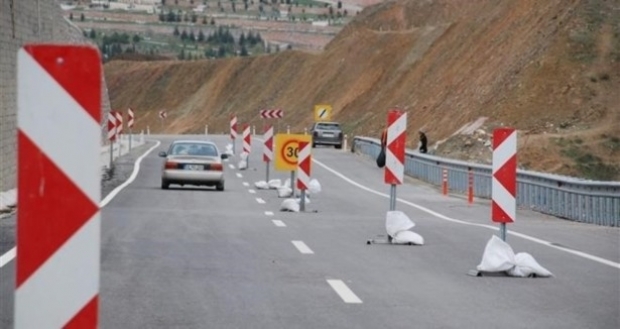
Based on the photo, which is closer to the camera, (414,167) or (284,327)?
(284,327)

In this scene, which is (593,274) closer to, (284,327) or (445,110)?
(284,327)

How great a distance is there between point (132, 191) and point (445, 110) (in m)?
37.9

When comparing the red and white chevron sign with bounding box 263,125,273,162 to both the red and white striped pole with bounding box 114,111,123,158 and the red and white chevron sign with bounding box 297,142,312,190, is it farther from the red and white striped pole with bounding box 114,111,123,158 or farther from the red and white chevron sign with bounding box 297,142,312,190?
the red and white chevron sign with bounding box 297,142,312,190

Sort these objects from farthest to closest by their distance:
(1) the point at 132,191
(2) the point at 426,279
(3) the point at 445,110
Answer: (3) the point at 445,110, (1) the point at 132,191, (2) the point at 426,279

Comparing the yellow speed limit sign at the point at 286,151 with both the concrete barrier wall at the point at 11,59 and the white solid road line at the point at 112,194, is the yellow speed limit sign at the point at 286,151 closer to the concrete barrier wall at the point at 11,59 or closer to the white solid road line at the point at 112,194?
the white solid road line at the point at 112,194

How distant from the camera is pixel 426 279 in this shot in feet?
48.1

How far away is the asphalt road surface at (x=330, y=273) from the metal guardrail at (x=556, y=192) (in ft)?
2.46

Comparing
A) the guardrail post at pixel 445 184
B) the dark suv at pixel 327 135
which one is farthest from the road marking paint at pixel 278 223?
the dark suv at pixel 327 135

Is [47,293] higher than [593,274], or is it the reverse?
[47,293]

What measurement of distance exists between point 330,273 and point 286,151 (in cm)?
1621

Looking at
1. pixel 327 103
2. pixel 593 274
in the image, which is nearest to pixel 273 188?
pixel 593 274

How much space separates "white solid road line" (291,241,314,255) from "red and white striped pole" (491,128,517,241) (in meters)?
2.54

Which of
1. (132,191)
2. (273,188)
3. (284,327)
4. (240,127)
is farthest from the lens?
(240,127)

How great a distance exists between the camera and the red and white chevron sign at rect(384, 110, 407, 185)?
67.0 ft
